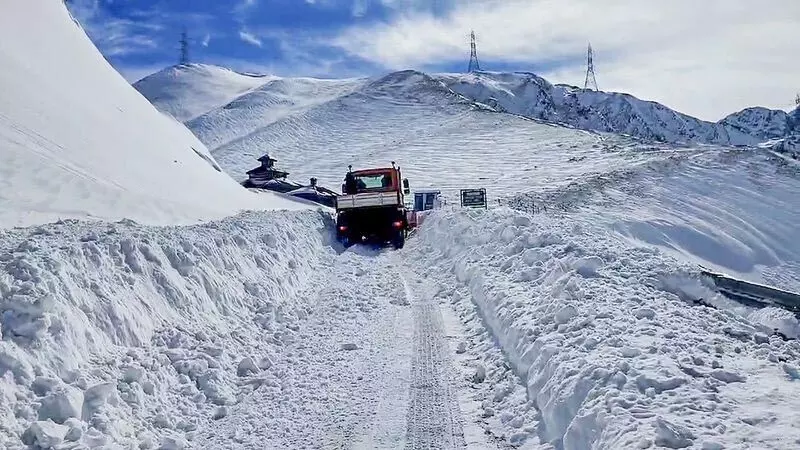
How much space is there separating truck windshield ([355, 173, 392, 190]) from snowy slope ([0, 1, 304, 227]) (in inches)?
214

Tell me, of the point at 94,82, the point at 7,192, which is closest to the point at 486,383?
the point at 7,192

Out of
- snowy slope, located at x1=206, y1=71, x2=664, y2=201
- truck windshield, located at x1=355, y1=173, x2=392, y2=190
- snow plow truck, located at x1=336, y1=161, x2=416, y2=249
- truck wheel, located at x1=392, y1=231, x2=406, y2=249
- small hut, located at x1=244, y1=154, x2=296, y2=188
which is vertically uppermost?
snowy slope, located at x1=206, y1=71, x2=664, y2=201

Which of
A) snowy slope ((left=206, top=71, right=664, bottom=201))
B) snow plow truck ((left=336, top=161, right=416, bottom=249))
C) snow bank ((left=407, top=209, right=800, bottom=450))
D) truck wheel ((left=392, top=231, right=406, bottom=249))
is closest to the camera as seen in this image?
snow bank ((left=407, top=209, right=800, bottom=450))

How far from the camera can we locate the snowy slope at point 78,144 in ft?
56.8

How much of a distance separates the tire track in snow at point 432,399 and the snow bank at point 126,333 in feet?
6.68

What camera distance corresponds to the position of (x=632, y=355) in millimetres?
6664

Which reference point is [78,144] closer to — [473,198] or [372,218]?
[372,218]

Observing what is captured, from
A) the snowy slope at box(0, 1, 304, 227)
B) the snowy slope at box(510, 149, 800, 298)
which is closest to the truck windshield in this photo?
the snowy slope at box(0, 1, 304, 227)

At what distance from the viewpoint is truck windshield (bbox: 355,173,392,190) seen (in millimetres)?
26484

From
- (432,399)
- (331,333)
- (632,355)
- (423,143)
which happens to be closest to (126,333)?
(331,333)

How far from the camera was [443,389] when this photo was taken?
26.3 feet

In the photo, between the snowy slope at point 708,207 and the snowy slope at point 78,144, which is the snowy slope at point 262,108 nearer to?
the snowy slope at point 78,144

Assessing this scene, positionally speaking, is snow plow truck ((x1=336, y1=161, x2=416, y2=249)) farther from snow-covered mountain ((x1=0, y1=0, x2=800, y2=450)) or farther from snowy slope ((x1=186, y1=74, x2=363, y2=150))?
snowy slope ((x1=186, y1=74, x2=363, y2=150))

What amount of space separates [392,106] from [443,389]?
122 meters
